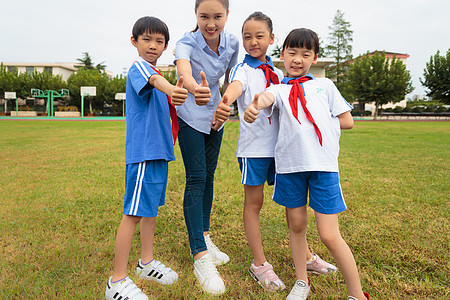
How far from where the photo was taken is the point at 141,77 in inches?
70.7

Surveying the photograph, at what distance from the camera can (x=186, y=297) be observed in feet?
6.14

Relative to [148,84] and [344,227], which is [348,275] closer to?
[344,227]

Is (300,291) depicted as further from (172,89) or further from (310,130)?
(172,89)

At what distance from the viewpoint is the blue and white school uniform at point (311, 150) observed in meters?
1.72

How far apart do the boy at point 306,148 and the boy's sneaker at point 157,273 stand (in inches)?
29.7

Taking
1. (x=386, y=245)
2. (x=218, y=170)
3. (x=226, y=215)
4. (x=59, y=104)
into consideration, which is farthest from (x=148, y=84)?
(x=59, y=104)

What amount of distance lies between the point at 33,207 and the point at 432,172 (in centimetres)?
592

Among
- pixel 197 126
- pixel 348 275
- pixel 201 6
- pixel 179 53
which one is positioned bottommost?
pixel 348 275

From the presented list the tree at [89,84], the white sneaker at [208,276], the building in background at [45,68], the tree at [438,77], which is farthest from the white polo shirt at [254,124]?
the building in background at [45,68]

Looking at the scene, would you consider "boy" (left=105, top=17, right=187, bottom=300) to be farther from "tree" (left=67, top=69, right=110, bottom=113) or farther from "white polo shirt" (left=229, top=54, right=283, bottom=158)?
"tree" (left=67, top=69, right=110, bottom=113)

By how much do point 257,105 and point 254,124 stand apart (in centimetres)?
30

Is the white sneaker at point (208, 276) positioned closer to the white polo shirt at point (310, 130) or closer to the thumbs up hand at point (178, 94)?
the white polo shirt at point (310, 130)

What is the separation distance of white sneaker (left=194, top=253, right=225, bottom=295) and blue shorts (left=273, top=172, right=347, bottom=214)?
24.8 inches

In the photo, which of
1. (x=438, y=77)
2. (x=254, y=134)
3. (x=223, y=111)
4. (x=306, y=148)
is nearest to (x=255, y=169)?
(x=254, y=134)
